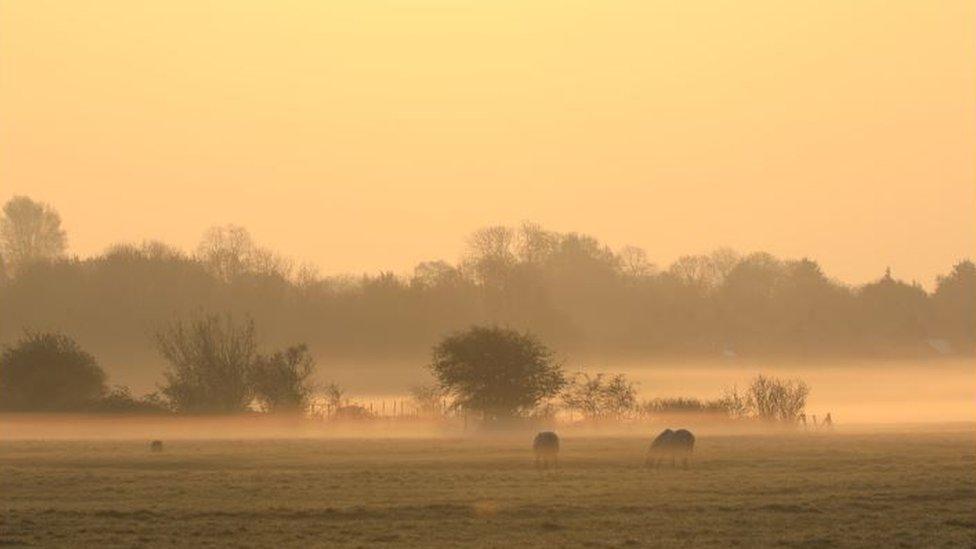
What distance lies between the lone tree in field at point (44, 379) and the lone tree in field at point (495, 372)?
1911 centimetres

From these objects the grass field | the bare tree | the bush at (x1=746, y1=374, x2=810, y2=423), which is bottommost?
the grass field

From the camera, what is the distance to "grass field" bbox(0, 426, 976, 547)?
32125 millimetres

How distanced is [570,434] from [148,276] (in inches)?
2384

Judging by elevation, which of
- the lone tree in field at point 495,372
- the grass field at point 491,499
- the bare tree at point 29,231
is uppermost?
the bare tree at point 29,231

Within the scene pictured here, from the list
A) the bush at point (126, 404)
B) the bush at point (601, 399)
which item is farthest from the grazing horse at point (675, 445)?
the bush at point (126, 404)

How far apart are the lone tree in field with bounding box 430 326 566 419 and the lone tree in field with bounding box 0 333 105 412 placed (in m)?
19.1

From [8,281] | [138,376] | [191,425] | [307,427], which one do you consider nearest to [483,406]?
[307,427]

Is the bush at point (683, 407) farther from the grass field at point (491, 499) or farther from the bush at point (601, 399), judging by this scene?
the grass field at point (491, 499)

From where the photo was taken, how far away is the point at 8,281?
13662 cm

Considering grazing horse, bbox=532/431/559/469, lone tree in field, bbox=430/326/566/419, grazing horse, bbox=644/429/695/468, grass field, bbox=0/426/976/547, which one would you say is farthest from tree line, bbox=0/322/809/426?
grazing horse, bbox=644/429/695/468

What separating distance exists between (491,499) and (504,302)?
95018 mm

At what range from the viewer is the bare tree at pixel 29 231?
161 metres

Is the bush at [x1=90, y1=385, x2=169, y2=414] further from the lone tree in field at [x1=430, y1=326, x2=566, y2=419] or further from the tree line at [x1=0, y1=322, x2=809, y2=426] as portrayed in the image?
the lone tree in field at [x1=430, y1=326, x2=566, y2=419]

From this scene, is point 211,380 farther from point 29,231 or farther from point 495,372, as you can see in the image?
point 29,231
